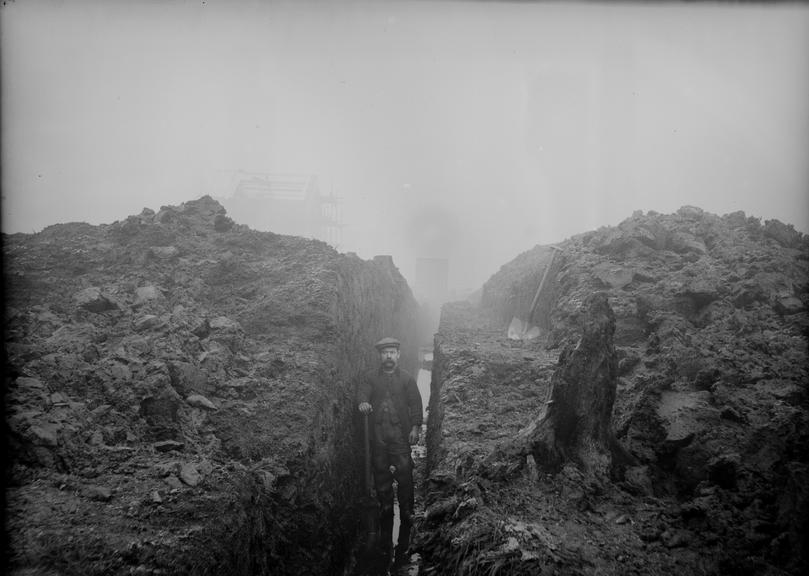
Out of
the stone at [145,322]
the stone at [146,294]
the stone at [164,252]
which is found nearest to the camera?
the stone at [145,322]

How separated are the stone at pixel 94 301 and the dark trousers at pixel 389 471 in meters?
3.38

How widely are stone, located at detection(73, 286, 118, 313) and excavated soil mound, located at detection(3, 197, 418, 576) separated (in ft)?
0.05

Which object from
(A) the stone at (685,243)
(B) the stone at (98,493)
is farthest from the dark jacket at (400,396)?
(A) the stone at (685,243)

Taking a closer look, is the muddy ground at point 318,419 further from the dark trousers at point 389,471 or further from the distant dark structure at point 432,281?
the distant dark structure at point 432,281

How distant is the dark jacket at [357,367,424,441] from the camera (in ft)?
17.1

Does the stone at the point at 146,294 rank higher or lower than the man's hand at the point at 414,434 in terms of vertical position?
higher

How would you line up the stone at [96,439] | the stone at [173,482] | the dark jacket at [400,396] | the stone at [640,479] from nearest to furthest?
the stone at [173,482] < the stone at [96,439] < the stone at [640,479] < the dark jacket at [400,396]

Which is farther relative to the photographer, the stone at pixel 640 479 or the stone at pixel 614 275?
the stone at pixel 614 275

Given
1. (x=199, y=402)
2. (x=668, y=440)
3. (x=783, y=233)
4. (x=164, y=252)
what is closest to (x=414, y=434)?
(x=199, y=402)

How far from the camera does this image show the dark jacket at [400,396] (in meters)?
5.23

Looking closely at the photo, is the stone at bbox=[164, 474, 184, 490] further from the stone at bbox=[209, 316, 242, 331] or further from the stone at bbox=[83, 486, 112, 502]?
the stone at bbox=[209, 316, 242, 331]

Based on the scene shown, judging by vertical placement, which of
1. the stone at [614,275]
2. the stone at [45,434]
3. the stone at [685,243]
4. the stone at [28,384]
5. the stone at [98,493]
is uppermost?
the stone at [685,243]

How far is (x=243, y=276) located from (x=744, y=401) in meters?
6.03

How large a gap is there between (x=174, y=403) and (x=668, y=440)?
4.20 metres
